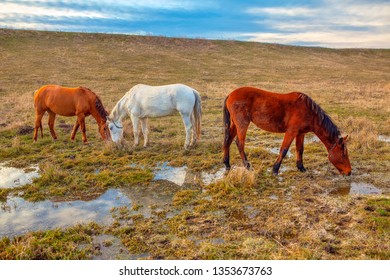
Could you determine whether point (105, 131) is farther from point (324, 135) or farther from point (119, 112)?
point (324, 135)

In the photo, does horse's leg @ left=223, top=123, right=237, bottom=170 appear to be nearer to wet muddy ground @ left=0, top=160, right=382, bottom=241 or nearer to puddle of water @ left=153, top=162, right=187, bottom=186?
wet muddy ground @ left=0, top=160, right=382, bottom=241

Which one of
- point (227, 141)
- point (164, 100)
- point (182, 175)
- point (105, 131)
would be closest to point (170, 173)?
point (182, 175)

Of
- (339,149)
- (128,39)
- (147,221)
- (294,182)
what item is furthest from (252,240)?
(128,39)

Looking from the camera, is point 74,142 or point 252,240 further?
point 74,142

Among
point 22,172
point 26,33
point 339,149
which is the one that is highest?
point 26,33

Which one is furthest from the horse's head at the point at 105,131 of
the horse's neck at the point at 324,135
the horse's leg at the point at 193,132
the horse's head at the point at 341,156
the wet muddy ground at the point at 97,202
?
the horse's head at the point at 341,156

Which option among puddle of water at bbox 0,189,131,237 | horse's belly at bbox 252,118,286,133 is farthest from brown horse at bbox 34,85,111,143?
horse's belly at bbox 252,118,286,133

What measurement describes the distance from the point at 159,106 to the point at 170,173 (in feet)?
8.00

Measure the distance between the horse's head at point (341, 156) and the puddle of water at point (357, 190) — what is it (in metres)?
0.42

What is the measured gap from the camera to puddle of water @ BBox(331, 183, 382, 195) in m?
6.28

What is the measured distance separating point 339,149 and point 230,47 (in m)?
52.9

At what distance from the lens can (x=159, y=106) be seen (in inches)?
360

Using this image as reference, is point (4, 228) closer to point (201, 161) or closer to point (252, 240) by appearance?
point (252, 240)
